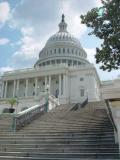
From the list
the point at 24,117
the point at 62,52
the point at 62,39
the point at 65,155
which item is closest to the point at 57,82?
the point at 62,52

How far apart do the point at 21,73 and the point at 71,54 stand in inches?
1015

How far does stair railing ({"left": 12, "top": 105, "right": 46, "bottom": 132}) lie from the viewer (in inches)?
656

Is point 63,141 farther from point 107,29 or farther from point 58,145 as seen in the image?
point 107,29

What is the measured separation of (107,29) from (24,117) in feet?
25.4

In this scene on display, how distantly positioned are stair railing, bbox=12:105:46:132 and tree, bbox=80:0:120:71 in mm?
5904

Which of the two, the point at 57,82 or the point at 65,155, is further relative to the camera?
the point at 57,82

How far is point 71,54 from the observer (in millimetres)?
94250

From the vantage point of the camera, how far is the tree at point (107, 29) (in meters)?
16.7

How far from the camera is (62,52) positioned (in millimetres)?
94750

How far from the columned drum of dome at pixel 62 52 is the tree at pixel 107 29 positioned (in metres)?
71.1

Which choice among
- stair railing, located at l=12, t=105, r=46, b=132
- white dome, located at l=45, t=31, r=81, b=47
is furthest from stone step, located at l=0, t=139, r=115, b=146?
white dome, located at l=45, t=31, r=81, b=47

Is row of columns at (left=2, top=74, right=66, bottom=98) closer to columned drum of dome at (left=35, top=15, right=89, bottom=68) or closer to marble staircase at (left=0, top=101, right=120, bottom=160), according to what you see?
columned drum of dome at (left=35, top=15, right=89, bottom=68)

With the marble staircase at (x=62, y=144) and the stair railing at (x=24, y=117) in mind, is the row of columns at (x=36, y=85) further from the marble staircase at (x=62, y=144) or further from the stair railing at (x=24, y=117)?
the marble staircase at (x=62, y=144)

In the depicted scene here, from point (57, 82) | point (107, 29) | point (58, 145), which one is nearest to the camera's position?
point (58, 145)
